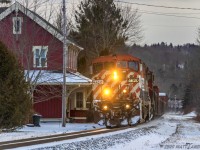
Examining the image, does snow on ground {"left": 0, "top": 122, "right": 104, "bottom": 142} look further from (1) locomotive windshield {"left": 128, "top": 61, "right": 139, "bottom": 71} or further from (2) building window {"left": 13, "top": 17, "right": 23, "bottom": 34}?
(2) building window {"left": 13, "top": 17, "right": 23, "bottom": 34}

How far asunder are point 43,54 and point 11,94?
79.6 feet

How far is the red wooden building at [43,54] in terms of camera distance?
39263 mm

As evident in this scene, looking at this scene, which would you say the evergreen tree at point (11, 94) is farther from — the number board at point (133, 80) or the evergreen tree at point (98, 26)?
the evergreen tree at point (98, 26)

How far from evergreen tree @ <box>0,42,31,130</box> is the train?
916 centimetres

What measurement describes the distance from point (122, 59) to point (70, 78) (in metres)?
11.7

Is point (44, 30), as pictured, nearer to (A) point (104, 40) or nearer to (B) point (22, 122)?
(A) point (104, 40)

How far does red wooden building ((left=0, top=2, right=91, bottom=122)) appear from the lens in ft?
129

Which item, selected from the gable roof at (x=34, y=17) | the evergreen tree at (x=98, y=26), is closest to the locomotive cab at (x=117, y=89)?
the gable roof at (x=34, y=17)

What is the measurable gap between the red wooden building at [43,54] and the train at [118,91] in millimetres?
10324

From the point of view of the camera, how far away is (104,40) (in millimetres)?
58531

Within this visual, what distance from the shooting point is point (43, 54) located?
136 feet

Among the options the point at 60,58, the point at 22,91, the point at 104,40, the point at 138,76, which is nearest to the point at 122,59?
the point at 138,76

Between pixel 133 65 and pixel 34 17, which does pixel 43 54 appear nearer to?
pixel 34 17

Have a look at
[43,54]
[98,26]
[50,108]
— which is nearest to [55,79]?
[50,108]
